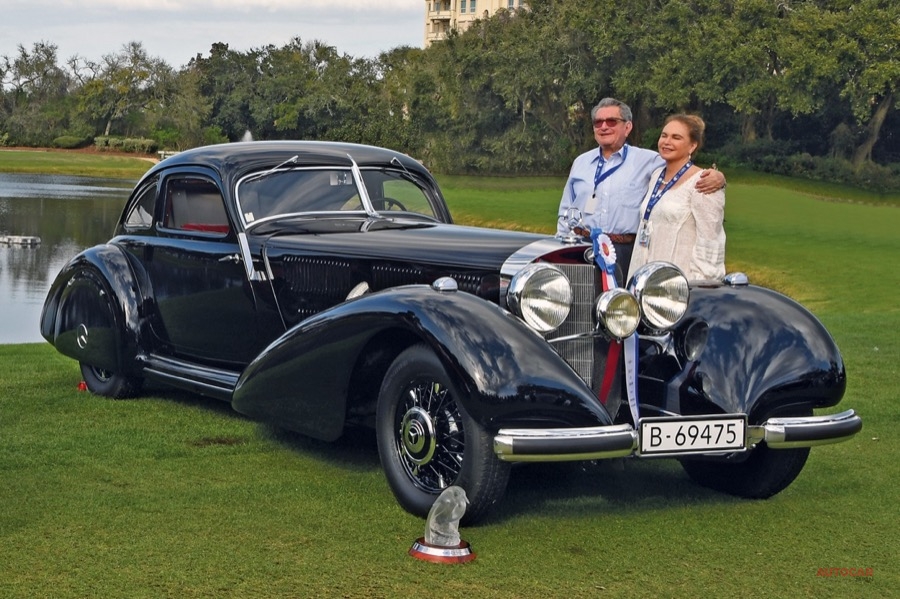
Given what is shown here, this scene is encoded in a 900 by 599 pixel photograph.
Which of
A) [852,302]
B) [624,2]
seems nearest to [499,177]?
[624,2]

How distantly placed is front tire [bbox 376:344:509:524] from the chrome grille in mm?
655

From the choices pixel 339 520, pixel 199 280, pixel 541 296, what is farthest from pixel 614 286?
pixel 199 280

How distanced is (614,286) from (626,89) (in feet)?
164

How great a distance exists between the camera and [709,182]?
6383mm

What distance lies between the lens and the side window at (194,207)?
7.77 metres

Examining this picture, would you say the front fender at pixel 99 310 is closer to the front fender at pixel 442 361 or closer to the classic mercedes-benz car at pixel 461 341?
the classic mercedes-benz car at pixel 461 341

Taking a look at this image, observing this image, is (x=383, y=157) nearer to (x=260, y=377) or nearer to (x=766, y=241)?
(x=260, y=377)

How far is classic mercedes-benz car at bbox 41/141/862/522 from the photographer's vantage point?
529 cm

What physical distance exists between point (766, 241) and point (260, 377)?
25217 millimetres

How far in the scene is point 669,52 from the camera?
53438 mm

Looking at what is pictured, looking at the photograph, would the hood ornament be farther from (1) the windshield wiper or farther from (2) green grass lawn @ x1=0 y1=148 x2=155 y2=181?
(2) green grass lawn @ x1=0 y1=148 x2=155 y2=181

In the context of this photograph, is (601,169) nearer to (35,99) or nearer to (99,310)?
(99,310)

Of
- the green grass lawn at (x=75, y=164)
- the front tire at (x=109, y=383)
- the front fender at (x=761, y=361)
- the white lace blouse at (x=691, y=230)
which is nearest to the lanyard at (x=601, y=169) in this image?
the white lace blouse at (x=691, y=230)

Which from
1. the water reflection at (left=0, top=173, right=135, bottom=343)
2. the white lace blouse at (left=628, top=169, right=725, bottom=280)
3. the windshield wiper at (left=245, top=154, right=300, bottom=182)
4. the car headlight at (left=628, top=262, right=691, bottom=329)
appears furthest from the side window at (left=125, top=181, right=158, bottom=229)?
the water reflection at (left=0, top=173, right=135, bottom=343)
